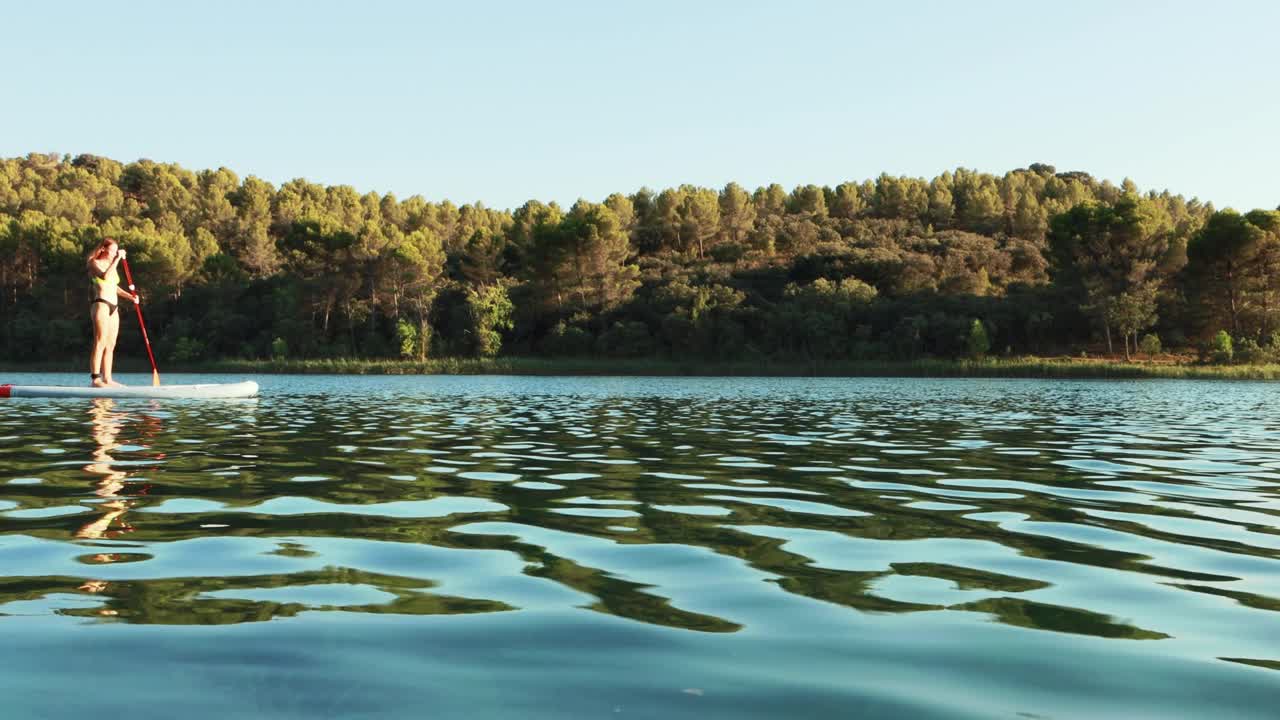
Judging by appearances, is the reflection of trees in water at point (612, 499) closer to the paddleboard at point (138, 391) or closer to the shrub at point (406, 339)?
the paddleboard at point (138, 391)

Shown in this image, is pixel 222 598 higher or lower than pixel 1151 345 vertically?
lower

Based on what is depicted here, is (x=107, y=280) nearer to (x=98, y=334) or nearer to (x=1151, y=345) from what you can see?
(x=98, y=334)

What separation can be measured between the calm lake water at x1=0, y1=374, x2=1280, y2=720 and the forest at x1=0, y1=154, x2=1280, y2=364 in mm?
58782

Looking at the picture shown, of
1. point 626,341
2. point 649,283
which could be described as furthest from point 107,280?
point 649,283

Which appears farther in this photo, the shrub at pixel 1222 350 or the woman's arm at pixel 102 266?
the shrub at pixel 1222 350

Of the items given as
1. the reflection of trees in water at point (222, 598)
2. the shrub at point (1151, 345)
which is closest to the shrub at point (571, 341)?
the shrub at point (1151, 345)

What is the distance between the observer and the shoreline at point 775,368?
52.2 m

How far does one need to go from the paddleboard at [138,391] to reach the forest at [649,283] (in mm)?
48086

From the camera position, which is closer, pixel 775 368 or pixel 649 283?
pixel 775 368

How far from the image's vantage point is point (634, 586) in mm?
4578

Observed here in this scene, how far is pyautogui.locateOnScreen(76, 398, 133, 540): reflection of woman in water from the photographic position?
6.00 m

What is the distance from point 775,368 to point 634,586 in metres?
57.5

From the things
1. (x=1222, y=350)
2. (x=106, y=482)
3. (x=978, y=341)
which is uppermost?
(x=978, y=341)

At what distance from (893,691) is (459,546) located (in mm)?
3019
